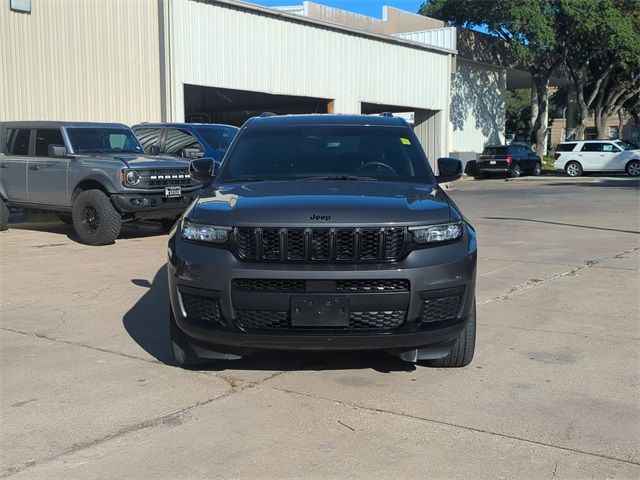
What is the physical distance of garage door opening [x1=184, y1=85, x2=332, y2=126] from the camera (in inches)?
1185

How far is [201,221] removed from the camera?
169 inches

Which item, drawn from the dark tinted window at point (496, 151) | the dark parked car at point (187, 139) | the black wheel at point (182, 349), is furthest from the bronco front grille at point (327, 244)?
the dark tinted window at point (496, 151)

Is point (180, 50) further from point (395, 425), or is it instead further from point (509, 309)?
point (395, 425)

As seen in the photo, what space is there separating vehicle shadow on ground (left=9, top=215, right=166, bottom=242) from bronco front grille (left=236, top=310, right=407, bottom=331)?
26.9 feet

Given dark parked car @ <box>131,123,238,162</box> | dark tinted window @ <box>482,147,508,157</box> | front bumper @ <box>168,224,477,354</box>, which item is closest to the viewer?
front bumper @ <box>168,224,477,354</box>

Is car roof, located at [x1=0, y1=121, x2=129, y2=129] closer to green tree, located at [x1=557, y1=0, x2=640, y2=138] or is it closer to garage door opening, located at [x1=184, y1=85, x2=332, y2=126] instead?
garage door opening, located at [x1=184, y1=85, x2=332, y2=126]

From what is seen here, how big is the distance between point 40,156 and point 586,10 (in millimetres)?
29905

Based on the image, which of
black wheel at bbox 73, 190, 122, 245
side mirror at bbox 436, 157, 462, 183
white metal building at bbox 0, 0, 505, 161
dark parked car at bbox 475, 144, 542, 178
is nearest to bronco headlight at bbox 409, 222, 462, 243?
side mirror at bbox 436, 157, 462, 183

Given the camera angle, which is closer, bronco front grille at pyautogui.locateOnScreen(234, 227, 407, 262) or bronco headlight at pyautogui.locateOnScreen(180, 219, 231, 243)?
bronco front grille at pyautogui.locateOnScreen(234, 227, 407, 262)

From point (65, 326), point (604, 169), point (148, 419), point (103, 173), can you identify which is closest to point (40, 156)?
point (103, 173)

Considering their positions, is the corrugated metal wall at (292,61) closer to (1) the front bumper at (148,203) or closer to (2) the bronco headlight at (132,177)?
(1) the front bumper at (148,203)

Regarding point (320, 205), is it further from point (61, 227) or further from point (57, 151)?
point (61, 227)

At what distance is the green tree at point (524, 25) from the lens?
32812mm

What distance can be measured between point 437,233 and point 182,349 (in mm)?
1932
